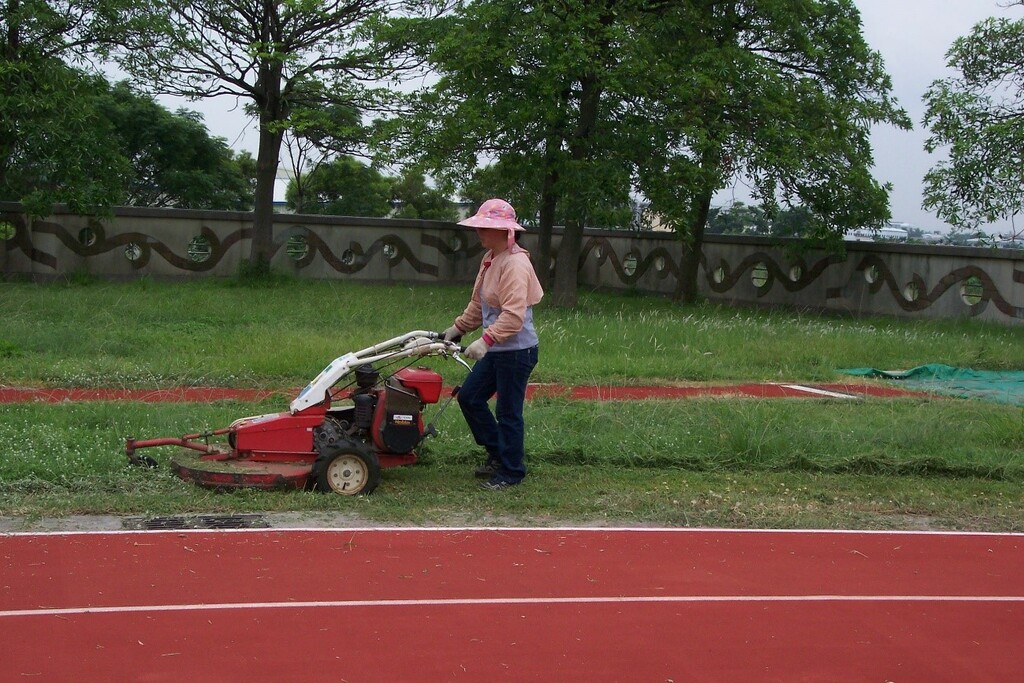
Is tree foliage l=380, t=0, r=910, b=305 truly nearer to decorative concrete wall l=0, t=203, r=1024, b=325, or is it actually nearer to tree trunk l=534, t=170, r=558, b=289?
tree trunk l=534, t=170, r=558, b=289

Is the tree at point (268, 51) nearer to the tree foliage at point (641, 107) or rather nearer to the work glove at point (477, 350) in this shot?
the tree foliage at point (641, 107)

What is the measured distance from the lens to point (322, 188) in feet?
138

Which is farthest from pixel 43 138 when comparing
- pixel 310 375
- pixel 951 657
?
pixel 951 657

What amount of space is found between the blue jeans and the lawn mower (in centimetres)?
30

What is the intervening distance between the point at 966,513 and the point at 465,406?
12.5ft

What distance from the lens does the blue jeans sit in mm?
8234

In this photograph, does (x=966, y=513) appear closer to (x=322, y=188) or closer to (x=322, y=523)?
(x=322, y=523)

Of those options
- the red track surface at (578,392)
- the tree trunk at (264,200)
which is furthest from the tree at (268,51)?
the red track surface at (578,392)

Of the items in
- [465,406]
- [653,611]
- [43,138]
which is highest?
[43,138]

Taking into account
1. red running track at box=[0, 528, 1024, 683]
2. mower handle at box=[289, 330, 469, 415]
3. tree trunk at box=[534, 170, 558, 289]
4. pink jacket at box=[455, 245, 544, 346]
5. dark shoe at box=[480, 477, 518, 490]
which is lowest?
red running track at box=[0, 528, 1024, 683]

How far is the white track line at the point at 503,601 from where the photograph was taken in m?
5.72

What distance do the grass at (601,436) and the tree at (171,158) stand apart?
19291 millimetres

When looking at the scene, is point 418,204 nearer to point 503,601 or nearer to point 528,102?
point 528,102

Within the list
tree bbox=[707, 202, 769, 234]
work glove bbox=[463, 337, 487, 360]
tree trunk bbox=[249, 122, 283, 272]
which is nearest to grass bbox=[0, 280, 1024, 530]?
work glove bbox=[463, 337, 487, 360]
